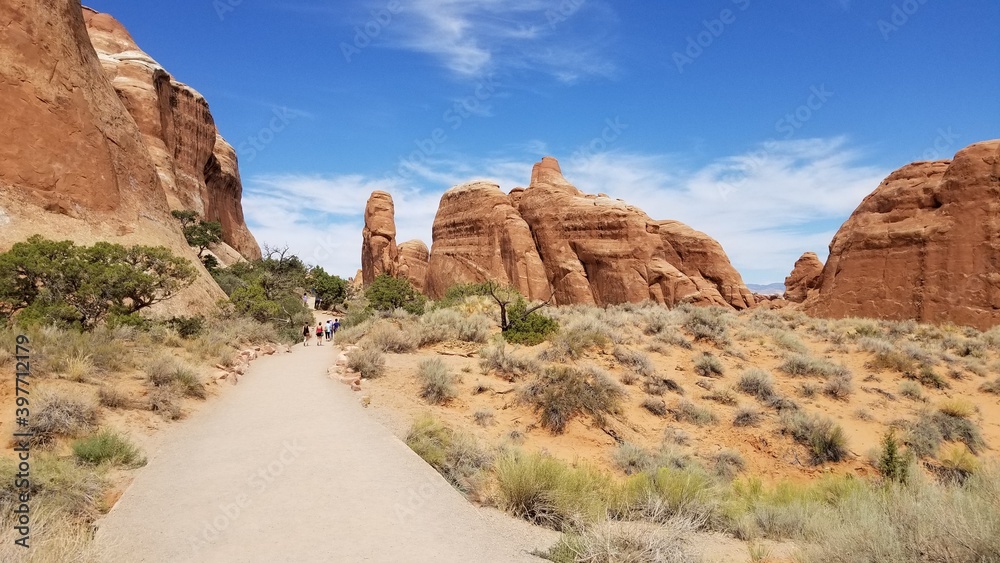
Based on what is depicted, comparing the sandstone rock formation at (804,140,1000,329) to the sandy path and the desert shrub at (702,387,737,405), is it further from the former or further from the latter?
the sandy path

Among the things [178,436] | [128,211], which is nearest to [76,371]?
[178,436]

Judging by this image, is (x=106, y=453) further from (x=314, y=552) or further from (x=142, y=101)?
(x=142, y=101)

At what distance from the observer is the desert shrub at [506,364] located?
530 inches

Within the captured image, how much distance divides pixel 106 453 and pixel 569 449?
24.9 ft

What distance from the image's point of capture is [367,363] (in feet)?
42.1

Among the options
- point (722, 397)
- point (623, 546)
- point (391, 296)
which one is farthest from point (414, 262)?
point (623, 546)

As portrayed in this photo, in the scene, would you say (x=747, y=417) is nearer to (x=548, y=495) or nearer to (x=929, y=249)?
(x=548, y=495)

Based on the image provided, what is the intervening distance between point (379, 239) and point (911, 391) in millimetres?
55124

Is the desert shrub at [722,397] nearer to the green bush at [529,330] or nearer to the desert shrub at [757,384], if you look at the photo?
the desert shrub at [757,384]

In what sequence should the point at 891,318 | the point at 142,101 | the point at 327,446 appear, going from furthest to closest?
1. the point at 142,101
2. the point at 891,318
3. the point at 327,446

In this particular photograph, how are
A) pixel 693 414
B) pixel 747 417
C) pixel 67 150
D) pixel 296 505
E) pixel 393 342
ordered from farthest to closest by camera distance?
1. pixel 67 150
2. pixel 393 342
3. pixel 693 414
4. pixel 747 417
5. pixel 296 505

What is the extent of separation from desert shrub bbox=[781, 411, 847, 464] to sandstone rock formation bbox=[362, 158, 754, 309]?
29360mm

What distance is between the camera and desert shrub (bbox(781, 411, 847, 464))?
34.4 feet

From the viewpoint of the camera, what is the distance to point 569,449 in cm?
981
